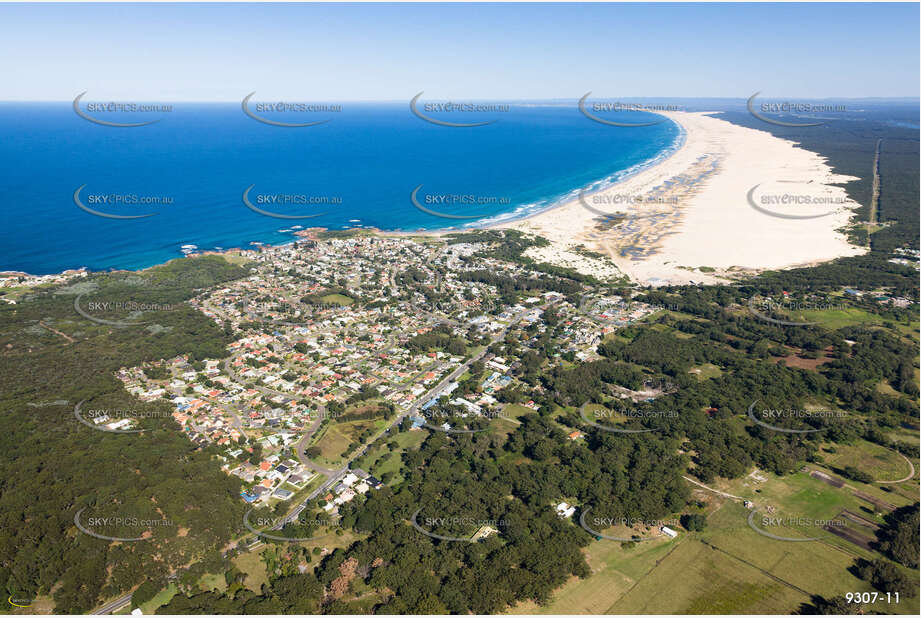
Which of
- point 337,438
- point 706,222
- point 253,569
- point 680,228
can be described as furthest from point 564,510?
point 706,222

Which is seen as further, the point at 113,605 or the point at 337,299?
the point at 337,299

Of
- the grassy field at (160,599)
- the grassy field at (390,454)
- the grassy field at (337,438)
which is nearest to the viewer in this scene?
the grassy field at (160,599)

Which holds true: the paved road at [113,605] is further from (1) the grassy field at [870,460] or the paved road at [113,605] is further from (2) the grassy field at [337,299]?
(1) the grassy field at [870,460]

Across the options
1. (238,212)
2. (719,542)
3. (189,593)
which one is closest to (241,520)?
(189,593)

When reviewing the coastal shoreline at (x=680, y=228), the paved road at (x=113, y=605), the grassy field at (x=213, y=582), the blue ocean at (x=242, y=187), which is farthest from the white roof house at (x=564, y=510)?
the blue ocean at (x=242, y=187)

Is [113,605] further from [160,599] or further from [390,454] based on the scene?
[390,454]

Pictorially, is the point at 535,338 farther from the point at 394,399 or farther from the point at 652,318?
the point at 394,399
